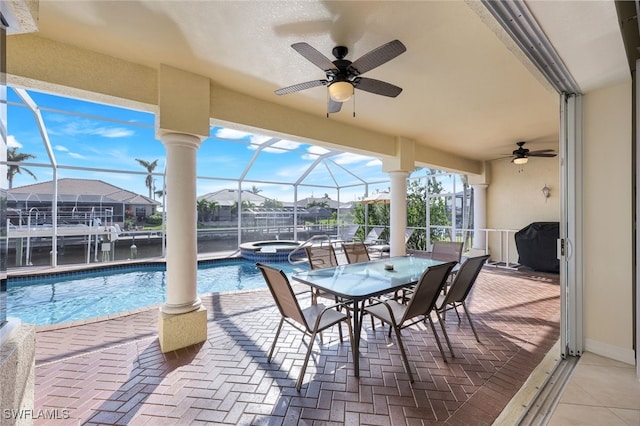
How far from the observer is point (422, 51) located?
2348 millimetres

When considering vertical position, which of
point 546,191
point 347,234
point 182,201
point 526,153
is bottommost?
point 347,234

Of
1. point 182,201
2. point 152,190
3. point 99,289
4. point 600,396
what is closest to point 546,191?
point 600,396

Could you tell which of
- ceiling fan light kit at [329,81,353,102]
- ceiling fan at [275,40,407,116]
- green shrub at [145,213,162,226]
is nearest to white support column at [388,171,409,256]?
ceiling fan at [275,40,407,116]

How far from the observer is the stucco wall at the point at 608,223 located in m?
2.21

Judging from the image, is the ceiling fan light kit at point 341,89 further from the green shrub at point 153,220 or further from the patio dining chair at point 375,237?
the green shrub at point 153,220

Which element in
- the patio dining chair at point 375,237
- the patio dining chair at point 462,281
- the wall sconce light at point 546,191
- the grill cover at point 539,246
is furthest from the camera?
the patio dining chair at point 375,237

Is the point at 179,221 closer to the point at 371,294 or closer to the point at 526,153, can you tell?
the point at 371,294

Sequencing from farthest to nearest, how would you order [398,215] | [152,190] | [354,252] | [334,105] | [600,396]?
[152,190]
[398,215]
[354,252]
[334,105]
[600,396]

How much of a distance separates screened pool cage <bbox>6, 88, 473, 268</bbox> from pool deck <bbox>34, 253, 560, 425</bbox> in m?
3.47

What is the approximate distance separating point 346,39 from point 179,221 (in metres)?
2.38

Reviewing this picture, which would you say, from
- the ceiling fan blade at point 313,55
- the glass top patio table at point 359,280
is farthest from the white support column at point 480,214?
the ceiling fan blade at point 313,55

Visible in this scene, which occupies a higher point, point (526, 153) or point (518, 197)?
point (526, 153)

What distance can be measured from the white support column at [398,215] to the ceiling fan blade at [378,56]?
3.35m

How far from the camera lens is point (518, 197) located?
7.11 meters
